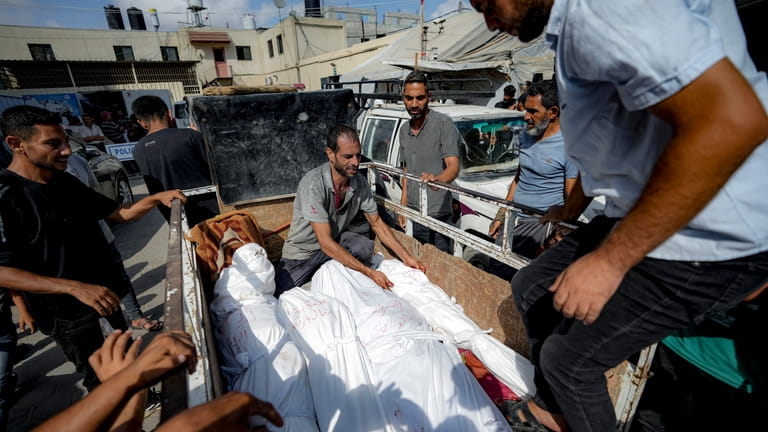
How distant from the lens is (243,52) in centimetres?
3275

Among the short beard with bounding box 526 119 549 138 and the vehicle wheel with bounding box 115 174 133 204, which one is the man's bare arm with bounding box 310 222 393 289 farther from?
the vehicle wheel with bounding box 115 174 133 204

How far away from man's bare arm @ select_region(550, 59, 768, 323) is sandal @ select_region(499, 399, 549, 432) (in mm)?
1172

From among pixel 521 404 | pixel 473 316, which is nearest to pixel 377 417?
pixel 521 404

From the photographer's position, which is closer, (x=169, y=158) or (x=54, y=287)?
(x=54, y=287)

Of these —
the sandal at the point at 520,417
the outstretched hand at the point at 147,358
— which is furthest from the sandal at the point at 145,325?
the sandal at the point at 520,417

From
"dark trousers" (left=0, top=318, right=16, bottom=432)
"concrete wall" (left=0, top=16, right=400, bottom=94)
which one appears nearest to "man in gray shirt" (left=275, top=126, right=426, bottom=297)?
"dark trousers" (left=0, top=318, right=16, bottom=432)

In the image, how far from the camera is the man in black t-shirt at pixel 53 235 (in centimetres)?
192

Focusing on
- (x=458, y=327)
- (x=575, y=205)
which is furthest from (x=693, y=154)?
(x=458, y=327)

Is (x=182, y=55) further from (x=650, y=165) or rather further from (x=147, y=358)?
(x=650, y=165)

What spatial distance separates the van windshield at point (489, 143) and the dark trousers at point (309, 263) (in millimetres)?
1746

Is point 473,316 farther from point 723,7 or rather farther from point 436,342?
point 723,7

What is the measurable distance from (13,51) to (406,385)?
38398mm

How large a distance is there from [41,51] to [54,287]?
3664 cm

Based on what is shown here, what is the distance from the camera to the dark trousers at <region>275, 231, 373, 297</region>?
284cm
